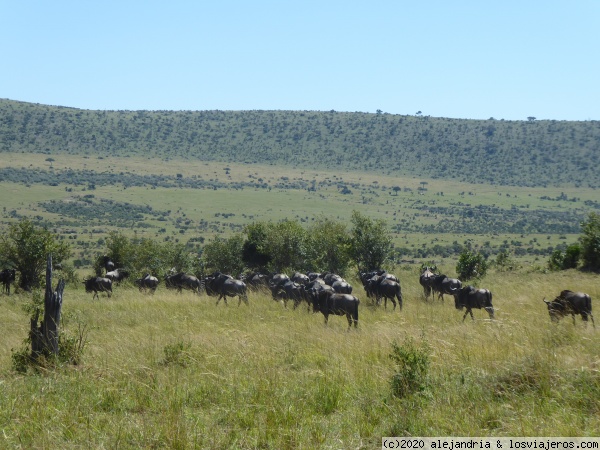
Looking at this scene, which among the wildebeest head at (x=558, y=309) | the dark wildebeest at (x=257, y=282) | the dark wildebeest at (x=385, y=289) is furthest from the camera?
the dark wildebeest at (x=257, y=282)

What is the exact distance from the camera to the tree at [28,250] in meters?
33.6

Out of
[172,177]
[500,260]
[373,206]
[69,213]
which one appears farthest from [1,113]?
[500,260]

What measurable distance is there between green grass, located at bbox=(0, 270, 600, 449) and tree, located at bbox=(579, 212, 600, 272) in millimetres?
25230

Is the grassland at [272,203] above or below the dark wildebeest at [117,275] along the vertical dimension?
below

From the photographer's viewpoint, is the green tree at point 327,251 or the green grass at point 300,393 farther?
the green tree at point 327,251

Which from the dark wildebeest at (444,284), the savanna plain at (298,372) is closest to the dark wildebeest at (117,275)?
the savanna plain at (298,372)

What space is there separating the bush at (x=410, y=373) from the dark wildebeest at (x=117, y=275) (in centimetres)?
3140

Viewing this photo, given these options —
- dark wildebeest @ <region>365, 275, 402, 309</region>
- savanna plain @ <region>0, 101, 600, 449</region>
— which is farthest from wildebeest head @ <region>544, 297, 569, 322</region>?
dark wildebeest @ <region>365, 275, 402, 309</region>

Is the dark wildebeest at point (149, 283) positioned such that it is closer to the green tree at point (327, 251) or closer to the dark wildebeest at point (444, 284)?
the green tree at point (327, 251)

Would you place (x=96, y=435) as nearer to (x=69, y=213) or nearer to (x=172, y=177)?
(x=69, y=213)

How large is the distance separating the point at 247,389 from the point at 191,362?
243cm

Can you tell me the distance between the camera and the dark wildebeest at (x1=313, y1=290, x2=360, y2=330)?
663 inches

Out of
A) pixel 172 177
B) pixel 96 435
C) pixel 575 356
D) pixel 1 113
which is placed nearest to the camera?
pixel 96 435

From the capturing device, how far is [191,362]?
10148mm
